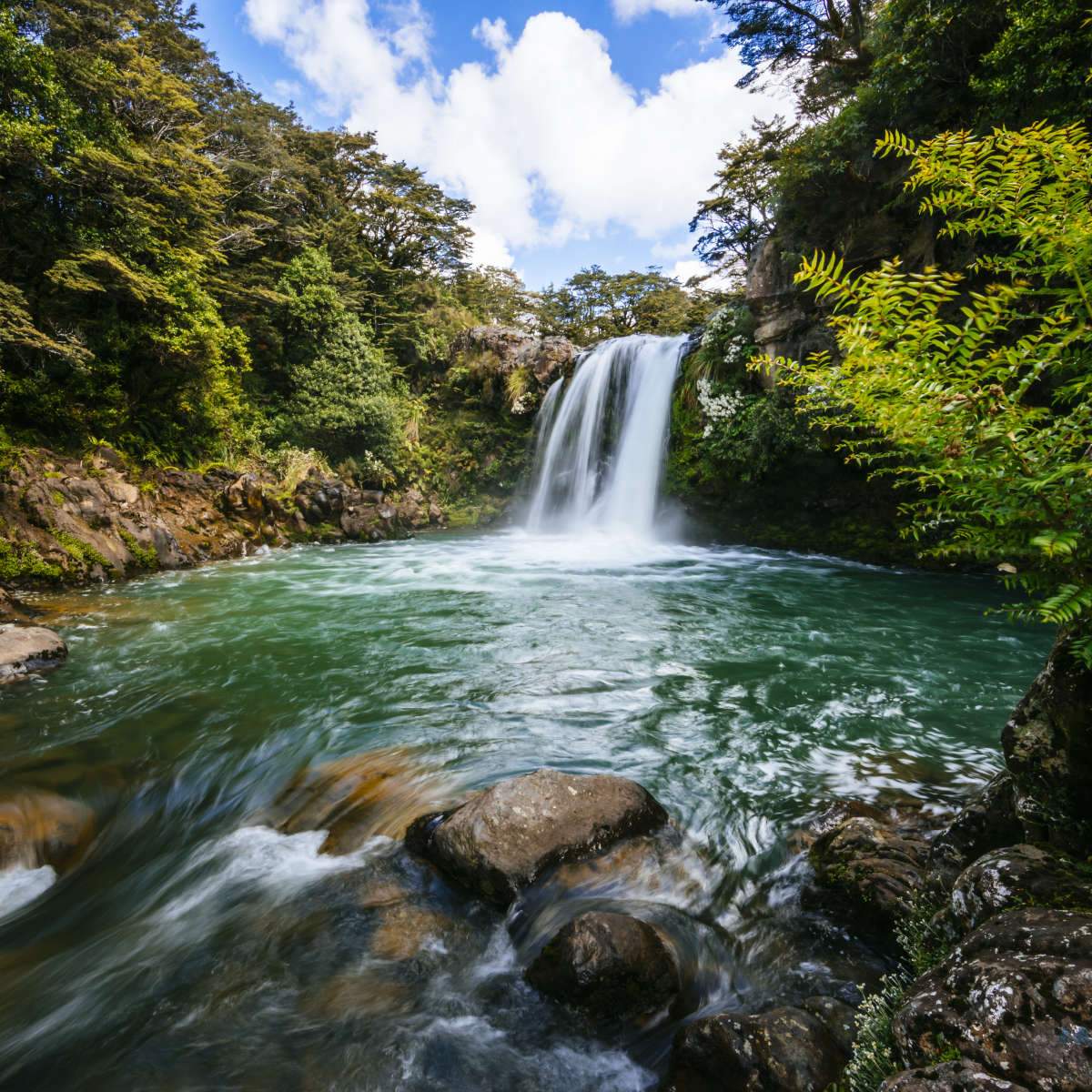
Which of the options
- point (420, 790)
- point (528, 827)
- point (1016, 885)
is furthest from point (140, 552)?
point (1016, 885)

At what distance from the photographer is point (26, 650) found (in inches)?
237

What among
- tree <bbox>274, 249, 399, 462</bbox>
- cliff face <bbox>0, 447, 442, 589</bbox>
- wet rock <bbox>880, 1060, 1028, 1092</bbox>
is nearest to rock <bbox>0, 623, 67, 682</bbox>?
cliff face <bbox>0, 447, 442, 589</bbox>

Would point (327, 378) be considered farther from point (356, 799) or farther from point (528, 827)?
point (528, 827)

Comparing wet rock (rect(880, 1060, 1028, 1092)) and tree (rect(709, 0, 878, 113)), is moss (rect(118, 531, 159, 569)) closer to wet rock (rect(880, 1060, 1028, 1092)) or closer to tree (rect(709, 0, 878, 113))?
wet rock (rect(880, 1060, 1028, 1092))

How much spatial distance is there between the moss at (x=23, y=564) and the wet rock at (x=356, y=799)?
8105mm

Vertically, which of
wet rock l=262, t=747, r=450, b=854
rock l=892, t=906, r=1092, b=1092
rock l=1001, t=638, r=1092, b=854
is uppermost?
rock l=1001, t=638, r=1092, b=854

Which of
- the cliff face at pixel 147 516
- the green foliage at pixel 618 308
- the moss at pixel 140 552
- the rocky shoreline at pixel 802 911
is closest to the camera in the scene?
the rocky shoreline at pixel 802 911

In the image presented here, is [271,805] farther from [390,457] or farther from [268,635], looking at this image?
[390,457]

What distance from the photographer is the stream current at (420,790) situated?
236cm

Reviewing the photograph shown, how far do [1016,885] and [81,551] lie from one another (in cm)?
1266

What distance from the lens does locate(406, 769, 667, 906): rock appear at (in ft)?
9.93

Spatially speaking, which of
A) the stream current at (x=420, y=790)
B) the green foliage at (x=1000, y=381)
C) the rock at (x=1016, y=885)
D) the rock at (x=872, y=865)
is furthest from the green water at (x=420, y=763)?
the green foliage at (x=1000, y=381)

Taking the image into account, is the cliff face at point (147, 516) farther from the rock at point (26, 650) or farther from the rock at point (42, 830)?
the rock at point (42, 830)

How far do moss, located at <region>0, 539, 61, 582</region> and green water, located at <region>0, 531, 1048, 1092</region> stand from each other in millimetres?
741
